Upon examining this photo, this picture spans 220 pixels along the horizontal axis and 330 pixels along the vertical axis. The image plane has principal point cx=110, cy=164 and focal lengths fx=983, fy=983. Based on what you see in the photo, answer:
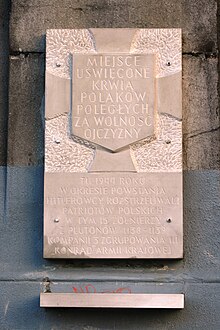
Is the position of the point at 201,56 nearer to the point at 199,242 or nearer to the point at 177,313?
the point at 199,242

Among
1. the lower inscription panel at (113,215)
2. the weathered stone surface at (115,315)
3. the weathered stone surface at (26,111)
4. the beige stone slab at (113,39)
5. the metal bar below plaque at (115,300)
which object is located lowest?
the weathered stone surface at (115,315)

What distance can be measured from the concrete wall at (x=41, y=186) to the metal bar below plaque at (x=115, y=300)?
123mm

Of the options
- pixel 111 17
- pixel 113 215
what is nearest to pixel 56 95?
pixel 111 17

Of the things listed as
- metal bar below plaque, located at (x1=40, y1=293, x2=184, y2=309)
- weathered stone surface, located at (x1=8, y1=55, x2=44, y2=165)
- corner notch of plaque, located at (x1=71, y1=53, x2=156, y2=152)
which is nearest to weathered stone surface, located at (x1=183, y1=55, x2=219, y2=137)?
corner notch of plaque, located at (x1=71, y1=53, x2=156, y2=152)

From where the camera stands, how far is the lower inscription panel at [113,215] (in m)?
6.47

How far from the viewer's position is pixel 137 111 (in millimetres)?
6625

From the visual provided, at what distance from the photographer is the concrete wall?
6449 mm

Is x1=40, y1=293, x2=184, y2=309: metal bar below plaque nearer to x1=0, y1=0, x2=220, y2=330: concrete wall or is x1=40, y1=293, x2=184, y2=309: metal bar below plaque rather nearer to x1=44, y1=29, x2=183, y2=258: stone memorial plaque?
x1=0, y1=0, x2=220, y2=330: concrete wall

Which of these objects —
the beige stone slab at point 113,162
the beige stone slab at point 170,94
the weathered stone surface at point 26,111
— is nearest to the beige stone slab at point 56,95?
the weathered stone surface at point 26,111

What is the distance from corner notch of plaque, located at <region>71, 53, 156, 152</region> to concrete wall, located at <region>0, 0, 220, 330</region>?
27 centimetres

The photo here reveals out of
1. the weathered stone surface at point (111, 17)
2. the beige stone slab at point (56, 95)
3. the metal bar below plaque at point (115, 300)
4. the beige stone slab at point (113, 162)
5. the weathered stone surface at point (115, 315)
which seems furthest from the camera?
the weathered stone surface at point (111, 17)

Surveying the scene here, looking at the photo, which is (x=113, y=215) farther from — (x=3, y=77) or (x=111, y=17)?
(x=111, y=17)

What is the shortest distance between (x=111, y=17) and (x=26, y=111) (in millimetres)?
884

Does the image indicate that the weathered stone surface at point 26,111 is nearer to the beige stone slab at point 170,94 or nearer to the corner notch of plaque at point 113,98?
the corner notch of plaque at point 113,98
